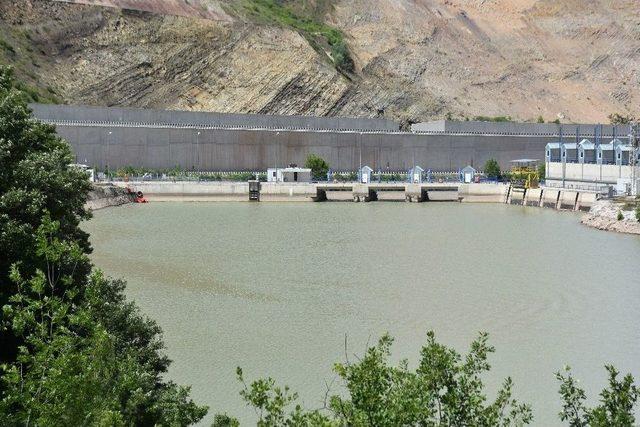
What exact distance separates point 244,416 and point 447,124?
43.7 meters

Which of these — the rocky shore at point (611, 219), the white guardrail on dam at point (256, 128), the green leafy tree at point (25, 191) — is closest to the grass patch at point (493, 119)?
the white guardrail on dam at point (256, 128)

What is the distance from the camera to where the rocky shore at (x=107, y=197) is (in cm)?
3630

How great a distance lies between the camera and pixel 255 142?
49.0 metres

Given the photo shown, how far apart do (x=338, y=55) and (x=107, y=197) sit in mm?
24301

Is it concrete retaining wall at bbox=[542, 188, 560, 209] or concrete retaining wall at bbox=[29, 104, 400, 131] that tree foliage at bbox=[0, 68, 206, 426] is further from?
concrete retaining wall at bbox=[29, 104, 400, 131]

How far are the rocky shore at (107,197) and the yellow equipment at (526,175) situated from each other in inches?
744

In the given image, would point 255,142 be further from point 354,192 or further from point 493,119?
point 493,119

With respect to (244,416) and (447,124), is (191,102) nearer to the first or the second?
(447,124)

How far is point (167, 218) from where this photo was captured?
32375mm

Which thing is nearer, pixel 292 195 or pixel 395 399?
pixel 395 399

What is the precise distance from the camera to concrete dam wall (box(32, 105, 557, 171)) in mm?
45969

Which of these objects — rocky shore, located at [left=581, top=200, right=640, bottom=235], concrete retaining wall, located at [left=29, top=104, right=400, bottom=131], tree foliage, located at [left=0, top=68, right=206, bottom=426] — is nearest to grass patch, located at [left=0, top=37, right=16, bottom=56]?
concrete retaining wall, located at [left=29, top=104, right=400, bottom=131]

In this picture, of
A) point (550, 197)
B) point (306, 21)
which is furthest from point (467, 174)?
point (306, 21)

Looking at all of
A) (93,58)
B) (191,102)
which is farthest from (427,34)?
(93,58)
